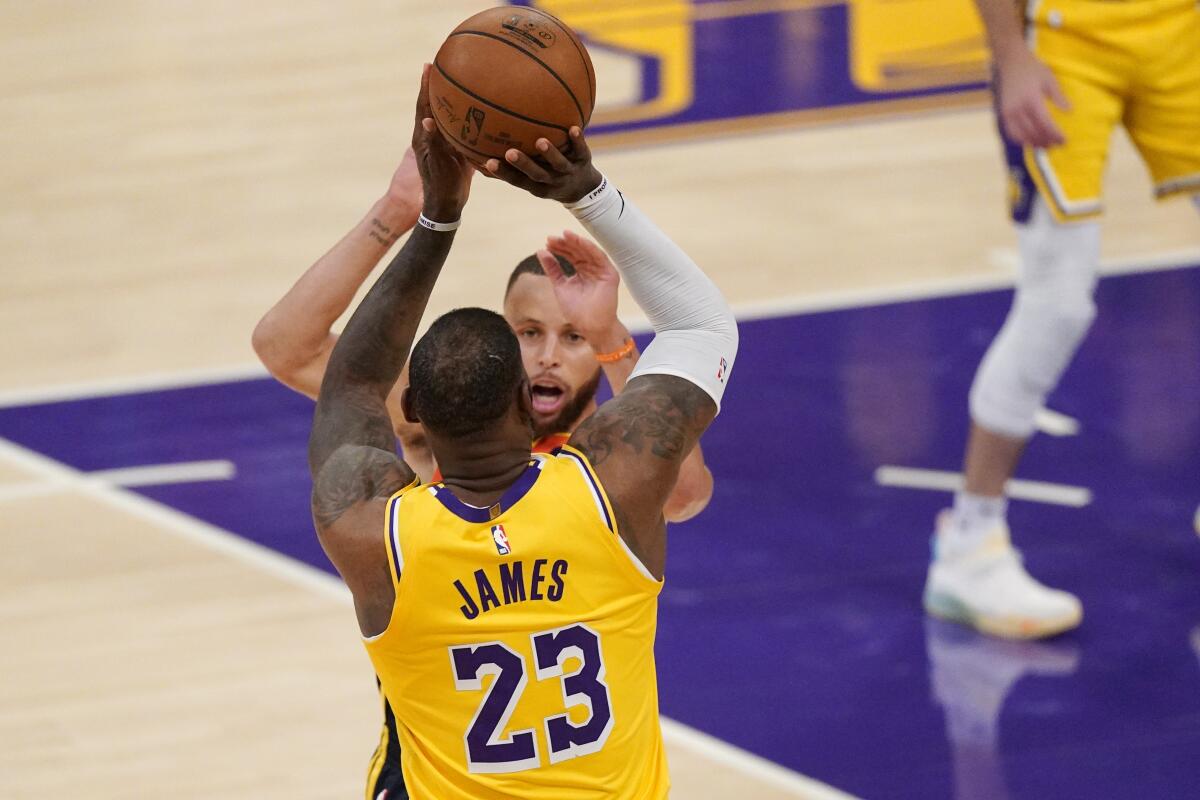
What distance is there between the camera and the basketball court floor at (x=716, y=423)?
498 cm

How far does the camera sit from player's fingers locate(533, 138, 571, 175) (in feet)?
9.12

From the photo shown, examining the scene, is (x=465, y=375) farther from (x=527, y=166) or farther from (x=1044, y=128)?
(x=1044, y=128)

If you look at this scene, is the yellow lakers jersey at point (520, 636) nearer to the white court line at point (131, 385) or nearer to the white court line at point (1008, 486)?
the white court line at point (1008, 486)

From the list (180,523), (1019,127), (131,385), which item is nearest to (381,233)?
(1019,127)

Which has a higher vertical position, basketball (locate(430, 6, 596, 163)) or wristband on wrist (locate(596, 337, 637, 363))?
basketball (locate(430, 6, 596, 163))

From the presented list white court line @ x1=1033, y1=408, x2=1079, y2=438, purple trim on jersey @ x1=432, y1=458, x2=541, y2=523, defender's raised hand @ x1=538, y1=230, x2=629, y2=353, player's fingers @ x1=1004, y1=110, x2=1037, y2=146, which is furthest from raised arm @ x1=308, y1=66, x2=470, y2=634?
white court line @ x1=1033, y1=408, x2=1079, y2=438

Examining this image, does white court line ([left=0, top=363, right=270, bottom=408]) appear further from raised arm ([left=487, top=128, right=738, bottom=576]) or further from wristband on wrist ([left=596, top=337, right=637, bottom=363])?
raised arm ([left=487, top=128, right=738, bottom=576])

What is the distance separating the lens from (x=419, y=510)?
2773 mm

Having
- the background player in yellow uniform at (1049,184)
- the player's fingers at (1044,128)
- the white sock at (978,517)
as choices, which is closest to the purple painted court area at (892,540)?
the background player in yellow uniform at (1049,184)

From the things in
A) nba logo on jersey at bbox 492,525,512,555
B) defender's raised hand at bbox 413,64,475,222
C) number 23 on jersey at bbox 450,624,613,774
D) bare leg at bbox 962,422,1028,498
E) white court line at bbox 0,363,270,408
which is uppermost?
defender's raised hand at bbox 413,64,475,222

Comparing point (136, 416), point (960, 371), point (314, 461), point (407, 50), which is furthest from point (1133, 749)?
point (407, 50)

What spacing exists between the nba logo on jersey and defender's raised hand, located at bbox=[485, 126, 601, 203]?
1.76 ft

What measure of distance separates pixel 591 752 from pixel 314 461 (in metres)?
0.67

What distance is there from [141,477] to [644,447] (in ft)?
13.3
